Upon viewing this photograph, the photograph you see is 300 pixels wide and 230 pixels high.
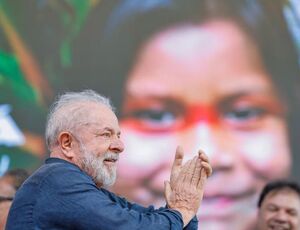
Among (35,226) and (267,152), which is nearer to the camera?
(35,226)

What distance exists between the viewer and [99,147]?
2676 millimetres

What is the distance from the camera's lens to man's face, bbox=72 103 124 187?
2.67 meters

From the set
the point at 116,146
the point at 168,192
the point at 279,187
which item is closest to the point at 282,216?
the point at 279,187

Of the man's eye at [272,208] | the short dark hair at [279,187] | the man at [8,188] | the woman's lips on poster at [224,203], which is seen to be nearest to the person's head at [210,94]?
the woman's lips on poster at [224,203]

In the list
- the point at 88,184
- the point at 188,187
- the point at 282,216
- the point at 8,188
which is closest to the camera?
the point at 88,184

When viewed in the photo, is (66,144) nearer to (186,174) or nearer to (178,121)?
(186,174)

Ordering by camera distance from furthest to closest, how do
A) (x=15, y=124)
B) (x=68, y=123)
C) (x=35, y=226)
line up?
(x=15, y=124) < (x=68, y=123) < (x=35, y=226)

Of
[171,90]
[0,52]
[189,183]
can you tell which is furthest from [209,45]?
[189,183]

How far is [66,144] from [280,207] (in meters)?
1.51

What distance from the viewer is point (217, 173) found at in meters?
4.96

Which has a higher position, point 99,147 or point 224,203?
point 224,203

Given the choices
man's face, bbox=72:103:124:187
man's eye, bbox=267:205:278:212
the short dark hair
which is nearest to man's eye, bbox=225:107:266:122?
the short dark hair

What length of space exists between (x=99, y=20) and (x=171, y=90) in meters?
0.57

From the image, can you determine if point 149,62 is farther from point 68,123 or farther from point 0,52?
point 68,123
